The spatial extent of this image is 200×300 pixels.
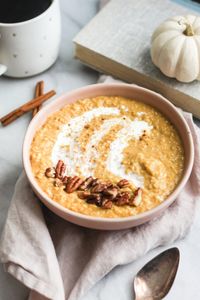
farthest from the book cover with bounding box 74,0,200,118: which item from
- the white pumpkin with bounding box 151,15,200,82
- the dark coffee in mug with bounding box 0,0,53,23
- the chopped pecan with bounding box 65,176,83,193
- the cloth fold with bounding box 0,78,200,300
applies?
the chopped pecan with bounding box 65,176,83,193

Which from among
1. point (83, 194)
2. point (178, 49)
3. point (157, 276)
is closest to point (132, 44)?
point (178, 49)

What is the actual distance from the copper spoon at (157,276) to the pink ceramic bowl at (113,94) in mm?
Result: 99

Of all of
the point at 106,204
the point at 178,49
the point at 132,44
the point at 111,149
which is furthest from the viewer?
the point at 132,44

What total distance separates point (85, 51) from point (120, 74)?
0.11 meters

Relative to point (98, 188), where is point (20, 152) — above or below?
below

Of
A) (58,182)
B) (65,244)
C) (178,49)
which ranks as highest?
(178,49)

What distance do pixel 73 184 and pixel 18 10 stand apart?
492 millimetres

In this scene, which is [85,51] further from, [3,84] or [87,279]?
[87,279]

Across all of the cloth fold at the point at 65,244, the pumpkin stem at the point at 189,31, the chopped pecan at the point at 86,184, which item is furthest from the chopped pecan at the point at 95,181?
the pumpkin stem at the point at 189,31

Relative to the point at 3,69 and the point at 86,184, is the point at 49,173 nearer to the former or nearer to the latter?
the point at 86,184

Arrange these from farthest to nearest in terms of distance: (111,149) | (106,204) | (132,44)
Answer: (132,44)
(111,149)
(106,204)

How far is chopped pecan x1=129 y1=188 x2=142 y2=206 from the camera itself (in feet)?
3.76

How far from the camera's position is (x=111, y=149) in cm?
126

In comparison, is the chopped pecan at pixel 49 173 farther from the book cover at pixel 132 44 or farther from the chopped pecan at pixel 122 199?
the book cover at pixel 132 44
